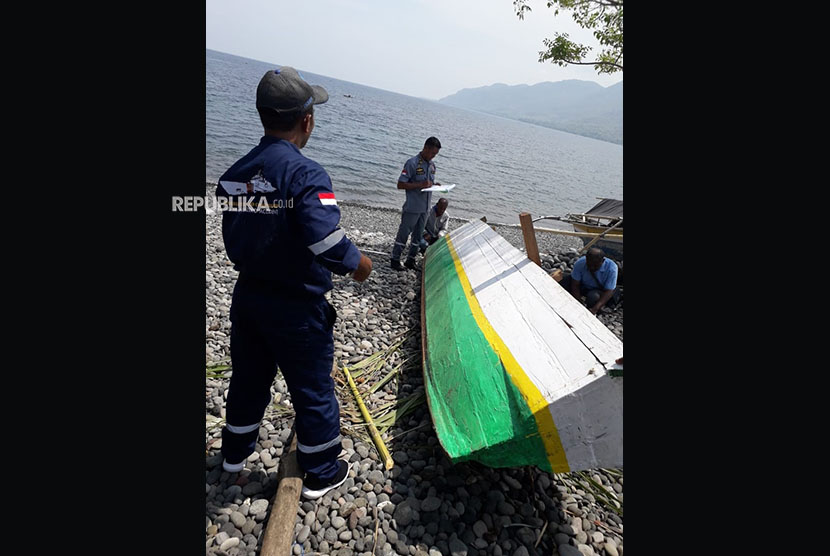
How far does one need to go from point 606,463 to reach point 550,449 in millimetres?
293

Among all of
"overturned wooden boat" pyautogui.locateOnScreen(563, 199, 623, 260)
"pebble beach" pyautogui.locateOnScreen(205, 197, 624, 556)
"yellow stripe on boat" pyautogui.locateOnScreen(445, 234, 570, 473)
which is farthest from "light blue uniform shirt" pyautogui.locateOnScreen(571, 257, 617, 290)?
"yellow stripe on boat" pyautogui.locateOnScreen(445, 234, 570, 473)

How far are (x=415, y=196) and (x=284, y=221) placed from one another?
17.2ft

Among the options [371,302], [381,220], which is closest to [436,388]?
[371,302]

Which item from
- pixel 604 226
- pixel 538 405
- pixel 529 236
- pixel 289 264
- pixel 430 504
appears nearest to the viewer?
pixel 289 264

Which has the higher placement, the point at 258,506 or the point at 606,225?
the point at 606,225

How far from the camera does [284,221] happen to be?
86.6 inches

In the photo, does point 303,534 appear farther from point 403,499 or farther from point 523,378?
point 523,378

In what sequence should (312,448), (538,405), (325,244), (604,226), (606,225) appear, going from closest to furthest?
(325,244) < (538,405) < (312,448) < (604,226) < (606,225)

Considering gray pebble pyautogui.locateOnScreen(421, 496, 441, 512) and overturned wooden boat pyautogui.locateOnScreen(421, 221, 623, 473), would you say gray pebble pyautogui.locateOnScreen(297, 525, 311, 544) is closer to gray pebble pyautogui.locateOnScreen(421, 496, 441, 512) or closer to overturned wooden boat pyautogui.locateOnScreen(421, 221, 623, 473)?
gray pebble pyautogui.locateOnScreen(421, 496, 441, 512)

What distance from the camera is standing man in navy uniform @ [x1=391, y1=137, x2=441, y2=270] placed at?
7.00 meters

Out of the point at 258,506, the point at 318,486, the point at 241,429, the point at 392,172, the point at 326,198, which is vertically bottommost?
the point at 392,172

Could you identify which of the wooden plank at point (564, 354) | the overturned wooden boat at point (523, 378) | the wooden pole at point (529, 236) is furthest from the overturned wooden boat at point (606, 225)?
the overturned wooden boat at point (523, 378)

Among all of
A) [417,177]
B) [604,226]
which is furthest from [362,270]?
[604,226]

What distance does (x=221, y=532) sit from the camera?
8.08 ft
